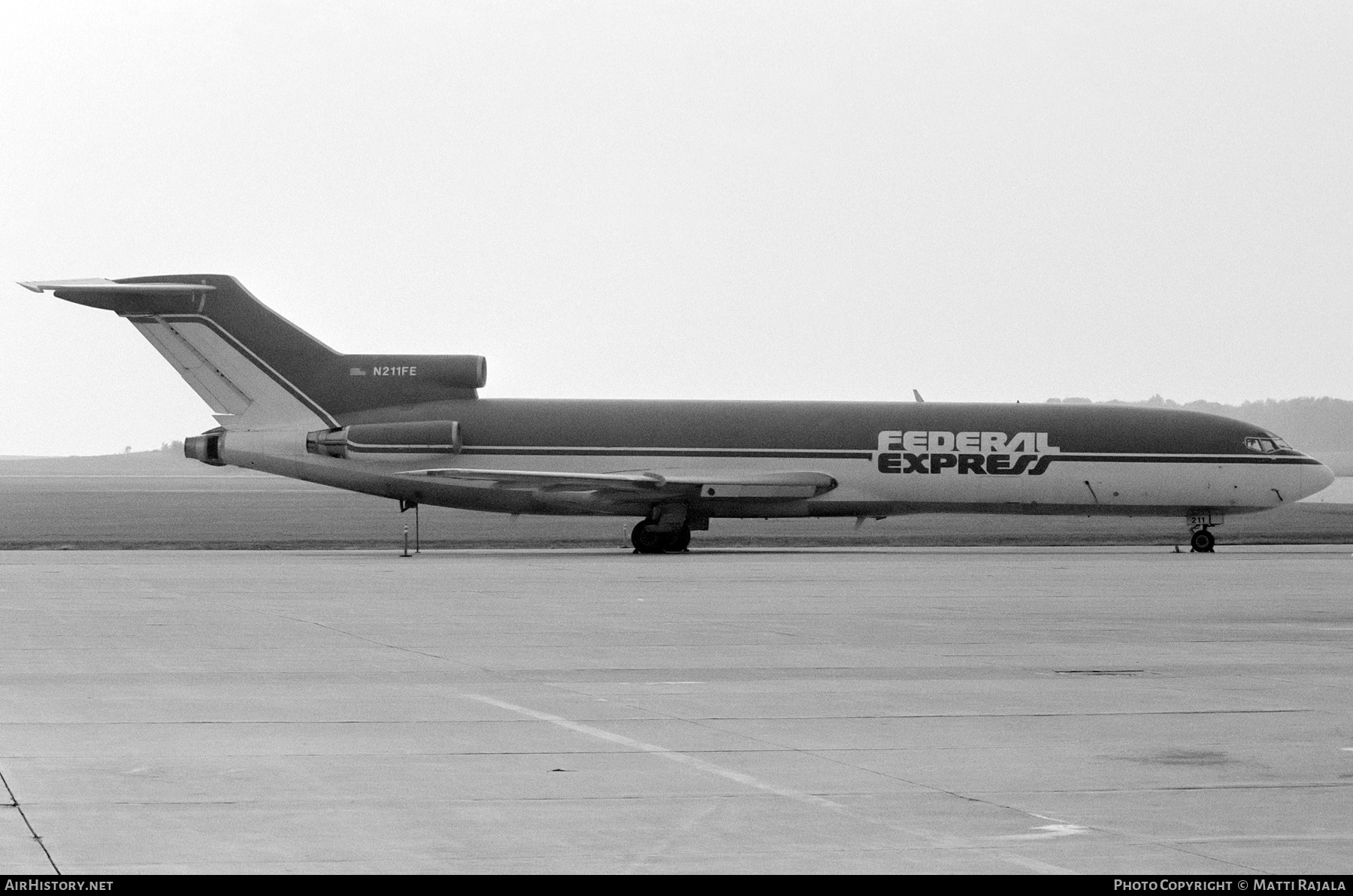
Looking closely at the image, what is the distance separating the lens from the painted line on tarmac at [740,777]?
23.6 ft

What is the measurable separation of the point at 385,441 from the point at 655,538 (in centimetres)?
620

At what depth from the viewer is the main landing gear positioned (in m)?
36.2

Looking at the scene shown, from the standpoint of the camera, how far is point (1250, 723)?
445 inches

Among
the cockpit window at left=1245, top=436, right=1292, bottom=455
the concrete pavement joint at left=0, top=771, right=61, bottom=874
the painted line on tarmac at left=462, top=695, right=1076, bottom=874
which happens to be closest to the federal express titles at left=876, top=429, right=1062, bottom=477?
the cockpit window at left=1245, top=436, right=1292, bottom=455

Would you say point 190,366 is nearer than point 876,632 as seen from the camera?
No

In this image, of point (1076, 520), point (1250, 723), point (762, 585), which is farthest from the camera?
point (1076, 520)

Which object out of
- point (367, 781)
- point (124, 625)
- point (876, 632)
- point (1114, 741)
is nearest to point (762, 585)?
point (876, 632)

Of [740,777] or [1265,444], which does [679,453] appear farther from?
[740,777]

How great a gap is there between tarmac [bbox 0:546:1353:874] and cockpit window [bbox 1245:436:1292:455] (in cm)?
1589

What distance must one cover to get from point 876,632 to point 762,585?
7175 mm

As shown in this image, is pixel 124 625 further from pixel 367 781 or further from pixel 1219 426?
pixel 1219 426

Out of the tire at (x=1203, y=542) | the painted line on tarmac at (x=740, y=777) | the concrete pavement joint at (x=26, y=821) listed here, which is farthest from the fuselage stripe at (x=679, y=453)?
the concrete pavement joint at (x=26, y=821)

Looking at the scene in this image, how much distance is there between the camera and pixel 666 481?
35781 mm

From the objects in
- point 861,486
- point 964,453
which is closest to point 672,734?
point 861,486
